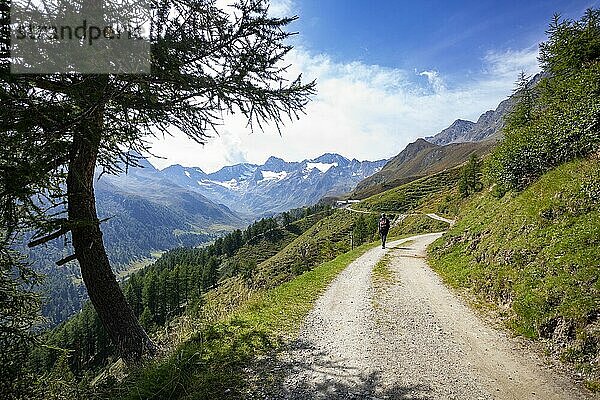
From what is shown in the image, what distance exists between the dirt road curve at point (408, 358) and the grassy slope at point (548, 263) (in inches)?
34.0

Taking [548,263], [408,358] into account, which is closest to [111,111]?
[408,358]

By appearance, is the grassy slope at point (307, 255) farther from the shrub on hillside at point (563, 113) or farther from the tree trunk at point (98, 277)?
the shrub on hillside at point (563, 113)

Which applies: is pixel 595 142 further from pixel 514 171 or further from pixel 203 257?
pixel 203 257

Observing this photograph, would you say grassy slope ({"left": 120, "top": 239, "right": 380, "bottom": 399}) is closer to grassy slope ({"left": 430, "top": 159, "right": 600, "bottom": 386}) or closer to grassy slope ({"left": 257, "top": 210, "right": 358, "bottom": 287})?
grassy slope ({"left": 430, "top": 159, "right": 600, "bottom": 386})

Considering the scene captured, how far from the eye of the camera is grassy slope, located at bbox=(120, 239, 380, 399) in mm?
5773

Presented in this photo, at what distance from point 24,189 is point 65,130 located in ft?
3.00

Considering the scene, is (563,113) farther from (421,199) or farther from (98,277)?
(421,199)

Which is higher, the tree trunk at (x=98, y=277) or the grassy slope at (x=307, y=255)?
the tree trunk at (x=98, y=277)

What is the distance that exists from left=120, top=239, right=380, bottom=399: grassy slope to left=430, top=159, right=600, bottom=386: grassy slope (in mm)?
5985

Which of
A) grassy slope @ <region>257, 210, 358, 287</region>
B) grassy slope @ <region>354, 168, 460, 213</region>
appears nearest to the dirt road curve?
grassy slope @ <region>257, 210, 358, 287</region>

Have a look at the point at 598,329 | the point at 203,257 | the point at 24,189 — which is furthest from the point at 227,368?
Answer: the point at 203,257

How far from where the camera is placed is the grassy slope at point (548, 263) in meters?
7.18

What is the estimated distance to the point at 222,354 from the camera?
7.26 metres

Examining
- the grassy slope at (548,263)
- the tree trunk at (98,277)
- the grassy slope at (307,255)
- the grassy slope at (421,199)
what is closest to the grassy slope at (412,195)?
the grassy slope at (421,199)
